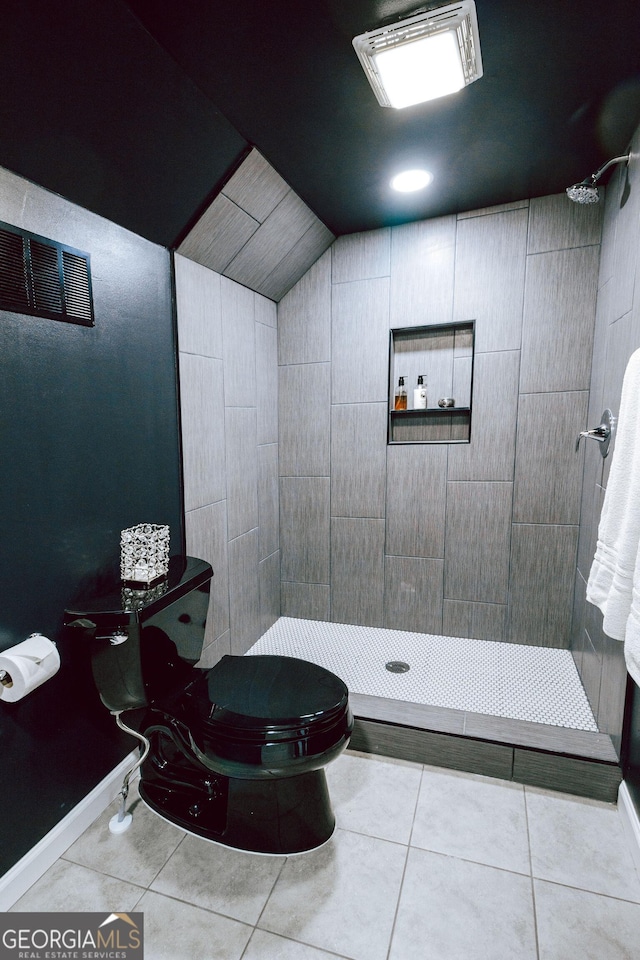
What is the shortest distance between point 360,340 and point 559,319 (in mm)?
1029

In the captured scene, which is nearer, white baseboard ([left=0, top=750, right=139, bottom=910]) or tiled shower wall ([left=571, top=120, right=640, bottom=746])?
white baseboard ([left=0, top=750, right=139, bottom=910])

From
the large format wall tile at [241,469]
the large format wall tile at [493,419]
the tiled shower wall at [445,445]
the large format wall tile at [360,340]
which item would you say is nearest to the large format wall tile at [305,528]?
the tiled shower wall at [445,445]

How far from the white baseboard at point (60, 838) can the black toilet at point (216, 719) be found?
0.13 metres

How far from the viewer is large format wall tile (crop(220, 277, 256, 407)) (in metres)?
2.28

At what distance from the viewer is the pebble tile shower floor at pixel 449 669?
78.5 inches

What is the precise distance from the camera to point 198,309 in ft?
6.72

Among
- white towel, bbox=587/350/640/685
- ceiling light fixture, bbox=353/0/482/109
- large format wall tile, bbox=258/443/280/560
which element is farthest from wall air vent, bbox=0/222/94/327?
white towel, bbox=587/350/640/685

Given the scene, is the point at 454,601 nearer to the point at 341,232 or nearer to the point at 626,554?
the point at 626,554

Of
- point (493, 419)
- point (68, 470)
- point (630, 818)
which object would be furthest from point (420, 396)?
point (630, 818)

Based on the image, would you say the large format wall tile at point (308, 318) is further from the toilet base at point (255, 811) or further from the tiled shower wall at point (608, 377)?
the toilet base at point (255, 811)

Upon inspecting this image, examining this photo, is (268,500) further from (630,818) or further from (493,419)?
(630,818)

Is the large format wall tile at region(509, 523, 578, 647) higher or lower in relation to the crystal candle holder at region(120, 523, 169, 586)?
lower

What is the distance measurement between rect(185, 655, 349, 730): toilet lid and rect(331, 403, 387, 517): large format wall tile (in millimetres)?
1261

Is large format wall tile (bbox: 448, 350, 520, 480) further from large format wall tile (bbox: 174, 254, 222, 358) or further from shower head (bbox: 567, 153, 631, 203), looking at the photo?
large format wall tile (bbox: 174, 254, 222, 358)
